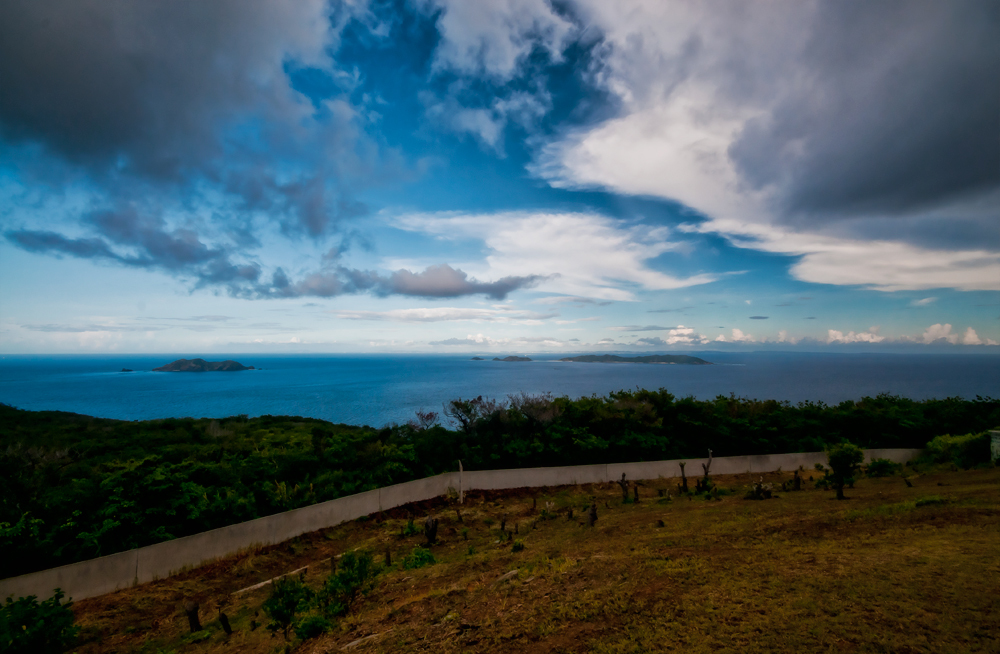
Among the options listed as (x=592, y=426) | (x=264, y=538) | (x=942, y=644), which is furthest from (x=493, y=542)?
(x=592, y=426)

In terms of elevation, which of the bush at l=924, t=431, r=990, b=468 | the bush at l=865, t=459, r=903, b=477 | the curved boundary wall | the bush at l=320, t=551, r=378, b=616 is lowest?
the curved boundary wall

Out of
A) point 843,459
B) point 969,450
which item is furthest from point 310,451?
point 969,450

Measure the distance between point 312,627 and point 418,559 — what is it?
332cm

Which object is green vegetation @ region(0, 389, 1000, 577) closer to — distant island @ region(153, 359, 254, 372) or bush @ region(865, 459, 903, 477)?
bush @ region(865, 459, 903, 477)

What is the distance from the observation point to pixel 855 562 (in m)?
6.02

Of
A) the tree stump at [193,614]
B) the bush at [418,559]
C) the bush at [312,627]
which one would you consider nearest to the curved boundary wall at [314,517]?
the tree stump at [193,614]

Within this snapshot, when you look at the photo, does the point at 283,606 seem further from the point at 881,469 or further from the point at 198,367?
the point at 198,367

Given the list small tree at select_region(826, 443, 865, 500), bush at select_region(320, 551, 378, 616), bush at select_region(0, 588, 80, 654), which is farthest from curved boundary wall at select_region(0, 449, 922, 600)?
small tree at select_region(826, 443, 865, 500)

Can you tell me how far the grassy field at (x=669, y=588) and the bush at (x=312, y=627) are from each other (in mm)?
127

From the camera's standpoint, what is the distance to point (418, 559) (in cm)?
914

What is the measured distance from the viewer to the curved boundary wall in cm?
826

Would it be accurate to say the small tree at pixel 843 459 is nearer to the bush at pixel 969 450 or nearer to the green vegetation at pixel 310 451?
the bush at pixel 969 450

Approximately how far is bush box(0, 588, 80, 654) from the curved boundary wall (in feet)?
9.86

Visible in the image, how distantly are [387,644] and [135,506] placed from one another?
26.1ft
